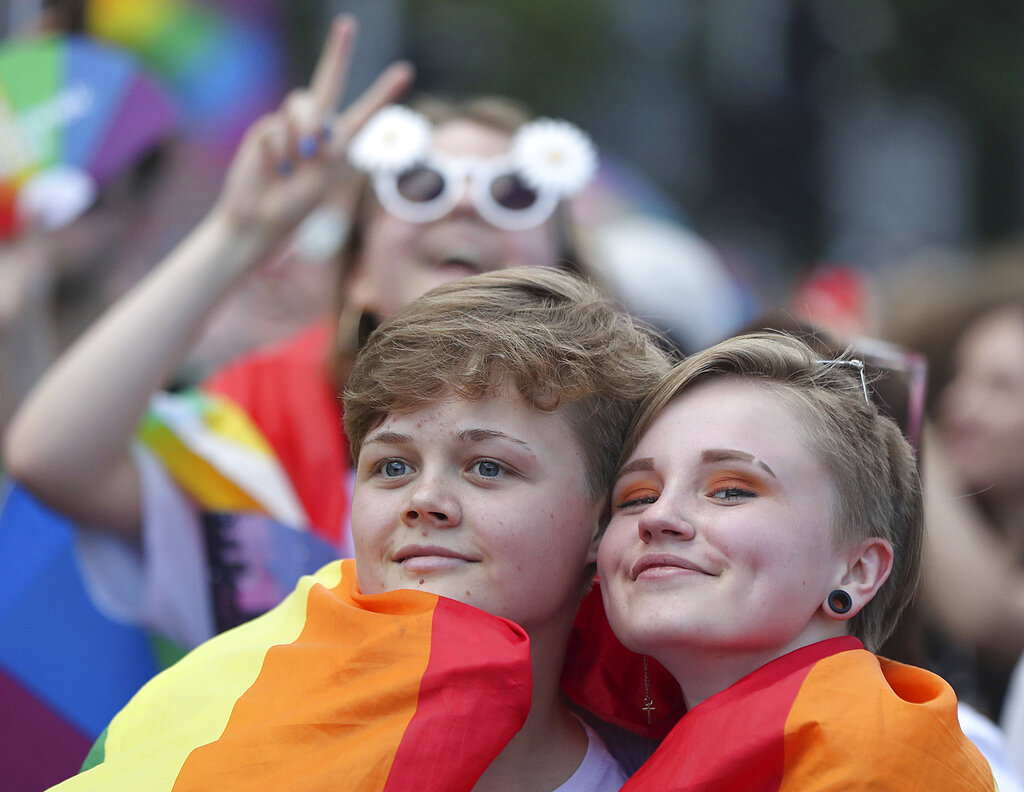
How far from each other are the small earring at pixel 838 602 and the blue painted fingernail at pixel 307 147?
1.78 metres

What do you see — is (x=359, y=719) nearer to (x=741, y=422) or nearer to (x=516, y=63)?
(x=741, y=422)

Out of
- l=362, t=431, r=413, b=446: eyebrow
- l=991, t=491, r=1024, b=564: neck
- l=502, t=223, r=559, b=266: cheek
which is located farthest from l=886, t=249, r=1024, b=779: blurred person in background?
l=362, t=431, r=413, b=446: eyebrow

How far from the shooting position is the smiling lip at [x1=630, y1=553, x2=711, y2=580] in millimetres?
1544

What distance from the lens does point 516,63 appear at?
15.9 m

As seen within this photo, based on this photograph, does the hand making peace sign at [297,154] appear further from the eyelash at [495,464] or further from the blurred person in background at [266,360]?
the eyelash at [495,464]

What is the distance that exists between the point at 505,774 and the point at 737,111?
16.2 metres

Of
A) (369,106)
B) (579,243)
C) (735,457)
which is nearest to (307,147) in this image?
(369,106)

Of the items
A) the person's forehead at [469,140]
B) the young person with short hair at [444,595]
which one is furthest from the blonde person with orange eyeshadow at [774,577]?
the person's forehead at [469,140]

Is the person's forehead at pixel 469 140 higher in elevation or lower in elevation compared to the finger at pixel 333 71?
lower

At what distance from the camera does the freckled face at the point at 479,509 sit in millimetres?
1609

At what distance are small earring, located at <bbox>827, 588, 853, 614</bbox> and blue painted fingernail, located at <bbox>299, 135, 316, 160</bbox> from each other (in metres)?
1.78

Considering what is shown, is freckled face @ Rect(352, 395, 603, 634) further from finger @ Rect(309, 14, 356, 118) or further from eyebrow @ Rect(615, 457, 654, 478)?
Answer: finger @ Rect(309, 14, 356, 118)

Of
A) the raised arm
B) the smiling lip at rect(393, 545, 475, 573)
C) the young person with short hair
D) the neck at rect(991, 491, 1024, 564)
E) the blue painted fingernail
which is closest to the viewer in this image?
the young person with short hair

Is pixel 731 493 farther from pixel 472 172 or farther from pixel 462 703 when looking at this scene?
pixel 472 172
